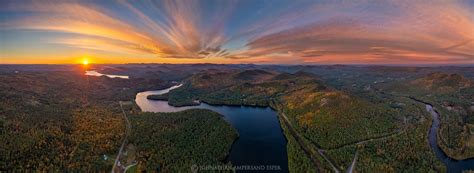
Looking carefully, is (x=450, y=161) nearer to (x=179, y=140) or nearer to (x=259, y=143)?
(x=259, y=143)

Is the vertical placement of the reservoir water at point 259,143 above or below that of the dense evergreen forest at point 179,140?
below

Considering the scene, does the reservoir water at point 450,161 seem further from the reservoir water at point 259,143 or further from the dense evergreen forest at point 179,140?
the dense evergreen forest at point 179,140

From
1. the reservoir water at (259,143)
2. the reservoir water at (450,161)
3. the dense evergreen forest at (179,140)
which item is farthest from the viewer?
the reservoir water at (259,143)

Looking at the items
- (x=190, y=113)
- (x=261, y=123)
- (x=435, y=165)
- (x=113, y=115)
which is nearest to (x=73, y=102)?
(x=113, y=115)

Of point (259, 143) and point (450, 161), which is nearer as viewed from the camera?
point (450, 161)

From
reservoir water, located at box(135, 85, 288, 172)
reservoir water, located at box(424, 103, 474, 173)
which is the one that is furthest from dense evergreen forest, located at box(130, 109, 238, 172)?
reservoir water, located at box(424, 103, 474, 173)

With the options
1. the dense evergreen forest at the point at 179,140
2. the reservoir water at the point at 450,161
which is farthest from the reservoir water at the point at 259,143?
the reservoir water at the point at 450,161

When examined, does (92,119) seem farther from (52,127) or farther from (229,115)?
(229,115)

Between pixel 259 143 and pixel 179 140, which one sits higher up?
pixel 179 140

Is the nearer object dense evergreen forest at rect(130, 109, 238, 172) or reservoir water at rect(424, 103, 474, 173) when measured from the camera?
dense evergreen forest at rect(130, 109, 238, 172)

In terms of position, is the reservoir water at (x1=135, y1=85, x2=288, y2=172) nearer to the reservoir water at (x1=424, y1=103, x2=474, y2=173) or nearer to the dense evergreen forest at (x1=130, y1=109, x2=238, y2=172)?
the dense evergreen forest at (x1=130, y1=109, x2=238, y2=172)

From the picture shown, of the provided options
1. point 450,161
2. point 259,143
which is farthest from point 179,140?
point 450,161
